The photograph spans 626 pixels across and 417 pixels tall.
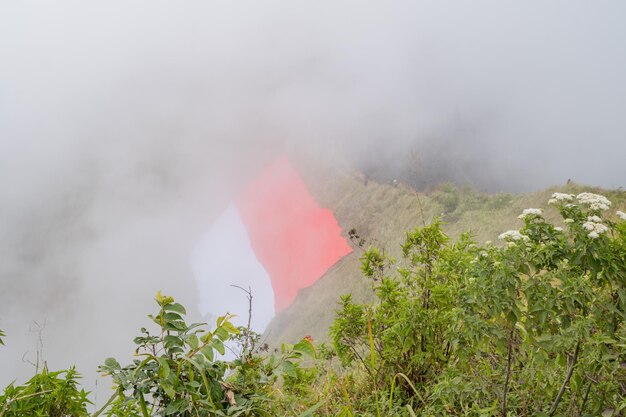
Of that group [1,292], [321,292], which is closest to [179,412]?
[321,292]

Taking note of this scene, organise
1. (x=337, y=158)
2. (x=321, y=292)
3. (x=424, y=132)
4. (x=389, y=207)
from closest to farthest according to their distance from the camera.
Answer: (x=321, y=292) < (x=389, y=207) < (x=424, y=132) < (x=337, y=158)

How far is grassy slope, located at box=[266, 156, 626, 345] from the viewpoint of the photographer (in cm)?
654

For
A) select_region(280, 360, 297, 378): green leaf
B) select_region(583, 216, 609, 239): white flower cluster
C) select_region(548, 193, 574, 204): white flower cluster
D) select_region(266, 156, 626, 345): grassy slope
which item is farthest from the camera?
select_region(266, 156, 626, 345): grassy slope

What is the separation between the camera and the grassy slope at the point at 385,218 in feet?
21.5

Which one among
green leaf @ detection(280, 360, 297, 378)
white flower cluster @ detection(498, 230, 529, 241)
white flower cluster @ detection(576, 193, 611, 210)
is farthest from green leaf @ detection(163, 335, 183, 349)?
white flower cluster @ detection(576, 193, 611, 210)

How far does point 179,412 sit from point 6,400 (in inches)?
16.6

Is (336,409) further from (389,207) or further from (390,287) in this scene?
A: (389,207)

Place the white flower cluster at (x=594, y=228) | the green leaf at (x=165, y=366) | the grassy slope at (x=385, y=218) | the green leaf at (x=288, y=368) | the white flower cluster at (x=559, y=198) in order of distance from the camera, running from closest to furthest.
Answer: the green leaf at (x=165, y=366) → the green leaf at (x=288, y=368) → the white flower cluster at (x=594, y=228) → the white flower cluster at (x=559, y=198) → the grassy slope at (x=385, y=218)

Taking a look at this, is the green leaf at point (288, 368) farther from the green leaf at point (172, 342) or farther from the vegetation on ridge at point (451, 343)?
the green leaf at point (172, 342)

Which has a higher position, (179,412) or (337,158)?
(337,158)

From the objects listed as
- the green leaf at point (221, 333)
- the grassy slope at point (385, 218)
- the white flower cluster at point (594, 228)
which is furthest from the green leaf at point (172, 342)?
the grassy slope at point (385, 218)

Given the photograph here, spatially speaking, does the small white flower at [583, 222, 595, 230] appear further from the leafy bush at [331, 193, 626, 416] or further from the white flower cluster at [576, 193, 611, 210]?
the white flower cluster at [576, 193, 611, 210]

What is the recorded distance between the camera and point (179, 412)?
1.15m

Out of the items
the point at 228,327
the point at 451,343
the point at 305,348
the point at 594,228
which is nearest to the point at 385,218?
the point at 451,343
